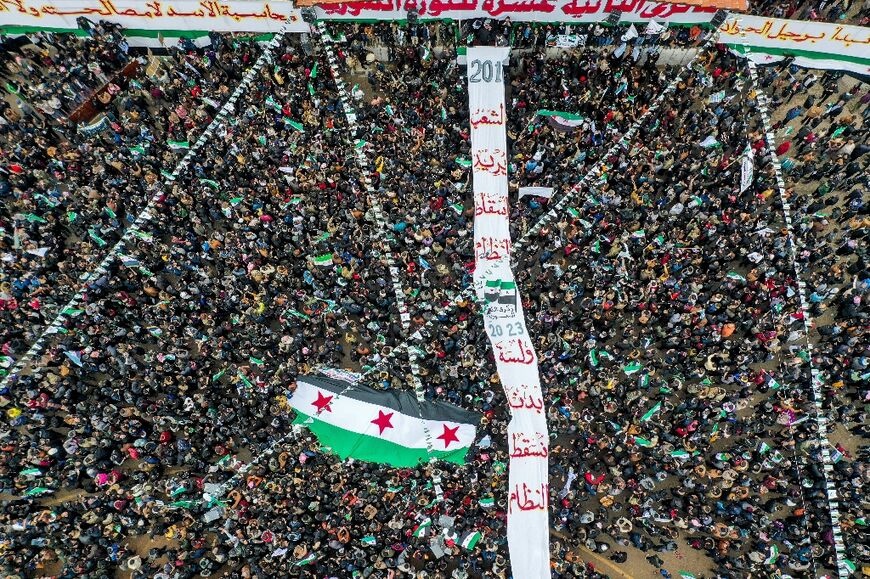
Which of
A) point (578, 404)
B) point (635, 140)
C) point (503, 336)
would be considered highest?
point (635, 140)

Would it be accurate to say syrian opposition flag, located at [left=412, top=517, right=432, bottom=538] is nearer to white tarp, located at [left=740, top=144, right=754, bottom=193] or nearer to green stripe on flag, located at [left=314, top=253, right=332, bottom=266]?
green stripe on flag, located at [left=314, top=253, right=332, bottom=266]

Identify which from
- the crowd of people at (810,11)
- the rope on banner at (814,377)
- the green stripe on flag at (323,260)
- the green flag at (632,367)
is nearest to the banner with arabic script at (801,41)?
the crowd of people at (810,11)

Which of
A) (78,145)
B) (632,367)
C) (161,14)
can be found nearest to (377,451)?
(632,367)

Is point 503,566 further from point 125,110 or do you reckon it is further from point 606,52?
point 125,110

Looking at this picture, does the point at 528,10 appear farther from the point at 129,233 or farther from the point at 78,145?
the point at 78,145

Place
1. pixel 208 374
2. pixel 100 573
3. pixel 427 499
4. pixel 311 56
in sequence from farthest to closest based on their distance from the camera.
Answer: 1. pixel 311 56
2. pixel 208 374
3. pixel 427 499
4. pixel 100 573

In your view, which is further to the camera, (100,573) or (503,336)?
(503,336)

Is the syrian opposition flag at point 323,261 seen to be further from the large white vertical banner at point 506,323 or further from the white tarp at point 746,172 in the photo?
the white tarp at point 746,172

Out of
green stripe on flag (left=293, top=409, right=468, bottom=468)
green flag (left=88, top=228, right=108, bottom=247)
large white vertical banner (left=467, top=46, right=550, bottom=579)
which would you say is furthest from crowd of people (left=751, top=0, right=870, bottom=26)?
green flag (left=88, top=228, right=108, bottom=247)

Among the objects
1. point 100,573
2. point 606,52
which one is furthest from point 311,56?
point 100,573
